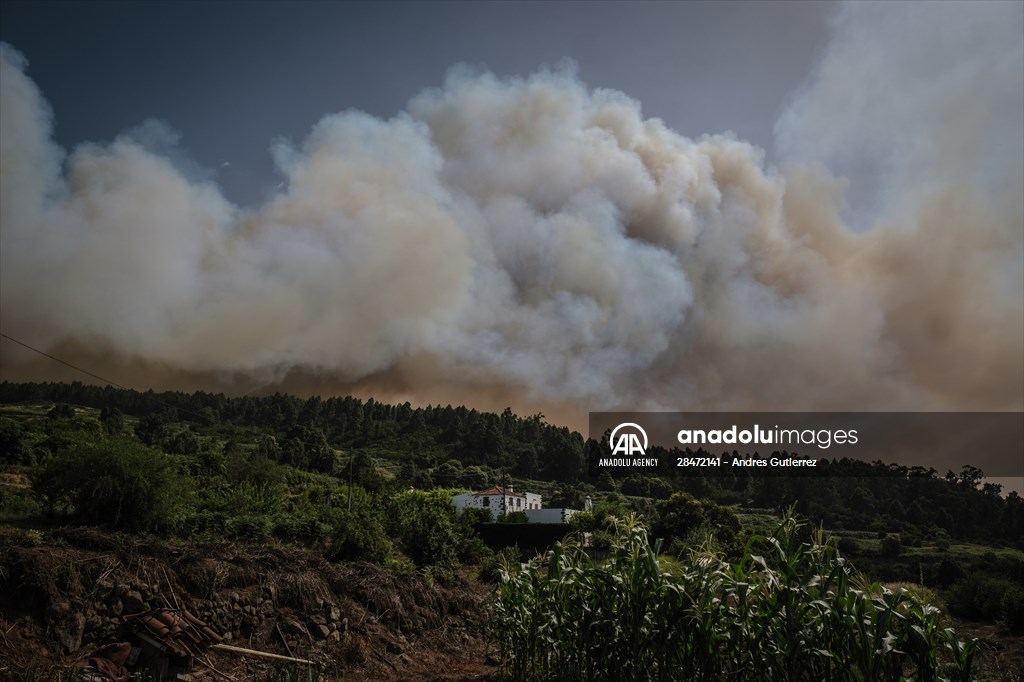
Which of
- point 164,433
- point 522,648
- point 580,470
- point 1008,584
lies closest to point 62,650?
point 522,648

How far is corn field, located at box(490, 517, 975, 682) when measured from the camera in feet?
18.0

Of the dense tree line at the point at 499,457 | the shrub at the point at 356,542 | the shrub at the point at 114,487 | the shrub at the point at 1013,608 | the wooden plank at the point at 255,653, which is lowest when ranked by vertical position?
the wooden plank at the point at 255,653

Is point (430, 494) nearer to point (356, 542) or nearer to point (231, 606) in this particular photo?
point (356, 542)

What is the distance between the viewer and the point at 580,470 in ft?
316

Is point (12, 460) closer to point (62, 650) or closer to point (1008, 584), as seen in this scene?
point (62, 650)

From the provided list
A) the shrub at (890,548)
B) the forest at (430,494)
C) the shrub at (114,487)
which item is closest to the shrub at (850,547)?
the forest at (430,494)

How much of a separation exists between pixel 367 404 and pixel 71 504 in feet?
361

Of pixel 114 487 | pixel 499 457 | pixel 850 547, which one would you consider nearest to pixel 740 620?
pixel 114 487

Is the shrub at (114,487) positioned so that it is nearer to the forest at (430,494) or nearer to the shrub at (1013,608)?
the forest at (430,494)

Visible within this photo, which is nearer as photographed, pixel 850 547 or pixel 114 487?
pixel 114 487

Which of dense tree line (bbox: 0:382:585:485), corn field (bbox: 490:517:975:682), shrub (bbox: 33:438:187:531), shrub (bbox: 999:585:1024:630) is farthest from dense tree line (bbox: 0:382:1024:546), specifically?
corn field (bbox: 490:517:975:682)

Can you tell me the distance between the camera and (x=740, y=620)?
244 inches

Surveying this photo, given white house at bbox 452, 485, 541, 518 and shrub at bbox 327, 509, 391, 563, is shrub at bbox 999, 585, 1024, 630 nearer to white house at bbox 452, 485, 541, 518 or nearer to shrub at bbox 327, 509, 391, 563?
shrub at bbox 327, 509, 391, 563

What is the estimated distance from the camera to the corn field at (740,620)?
18.0ft
